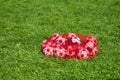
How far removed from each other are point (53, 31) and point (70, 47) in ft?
7.19

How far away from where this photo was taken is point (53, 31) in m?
10.4

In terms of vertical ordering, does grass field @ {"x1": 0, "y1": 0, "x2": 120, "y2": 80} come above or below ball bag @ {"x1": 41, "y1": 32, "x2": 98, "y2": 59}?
below

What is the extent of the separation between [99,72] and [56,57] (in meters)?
1.33

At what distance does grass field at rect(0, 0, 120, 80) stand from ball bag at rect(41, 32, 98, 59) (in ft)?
0.52

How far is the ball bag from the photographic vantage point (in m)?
8.30

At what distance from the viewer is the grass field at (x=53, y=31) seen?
7.73 m

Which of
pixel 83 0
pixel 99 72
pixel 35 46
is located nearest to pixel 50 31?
pixel 35 46

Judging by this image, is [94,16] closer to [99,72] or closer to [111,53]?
[111,53]

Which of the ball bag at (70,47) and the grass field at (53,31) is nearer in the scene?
the grass field at (53,31)

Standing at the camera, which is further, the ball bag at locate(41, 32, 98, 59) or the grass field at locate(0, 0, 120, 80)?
the ball bag at locate(41, 32, 98, 59)

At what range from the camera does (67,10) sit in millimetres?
12664

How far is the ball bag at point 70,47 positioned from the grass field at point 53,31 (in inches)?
6.2

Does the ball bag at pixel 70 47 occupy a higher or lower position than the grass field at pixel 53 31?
higher

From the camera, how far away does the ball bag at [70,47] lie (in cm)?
830
